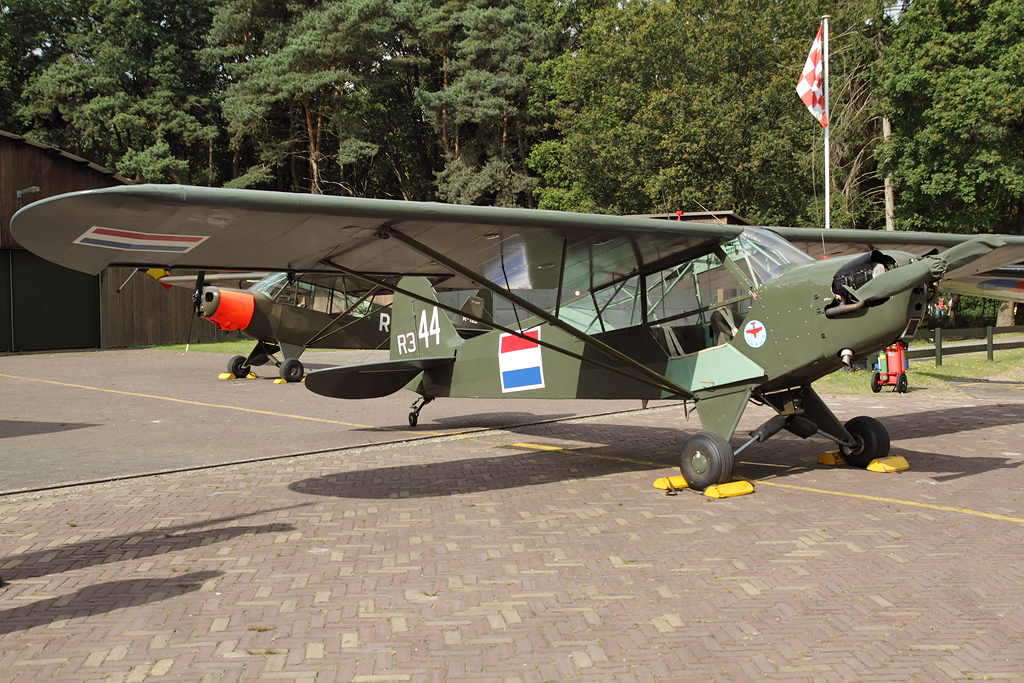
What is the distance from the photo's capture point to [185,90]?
150 ft

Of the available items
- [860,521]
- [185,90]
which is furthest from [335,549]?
[185,90]

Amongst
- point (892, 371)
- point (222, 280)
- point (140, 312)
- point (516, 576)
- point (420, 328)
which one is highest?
point (222, 280)

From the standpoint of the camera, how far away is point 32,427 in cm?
1179

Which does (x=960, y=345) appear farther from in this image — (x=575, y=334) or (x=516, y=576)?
(x=516, y=576)

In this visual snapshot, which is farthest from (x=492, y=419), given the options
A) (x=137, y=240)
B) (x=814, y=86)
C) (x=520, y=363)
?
(x=814, y=86)

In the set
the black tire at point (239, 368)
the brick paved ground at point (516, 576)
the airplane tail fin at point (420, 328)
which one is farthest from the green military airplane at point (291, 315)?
the brick paved ground at point (516, 576)

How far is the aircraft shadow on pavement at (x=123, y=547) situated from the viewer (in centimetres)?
515

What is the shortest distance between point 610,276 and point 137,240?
487 cm

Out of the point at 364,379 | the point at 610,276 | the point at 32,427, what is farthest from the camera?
the point at 32,427

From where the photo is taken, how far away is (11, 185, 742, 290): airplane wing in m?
5.23

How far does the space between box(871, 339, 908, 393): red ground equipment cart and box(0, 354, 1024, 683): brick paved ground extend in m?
6.95

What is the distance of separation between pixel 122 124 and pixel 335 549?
41.4 metres

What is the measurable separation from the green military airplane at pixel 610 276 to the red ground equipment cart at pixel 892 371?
562cm

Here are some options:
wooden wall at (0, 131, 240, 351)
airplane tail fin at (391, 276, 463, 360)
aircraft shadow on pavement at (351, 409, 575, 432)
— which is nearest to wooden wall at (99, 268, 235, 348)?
wooden wall at (0, 131, 240, 351)
